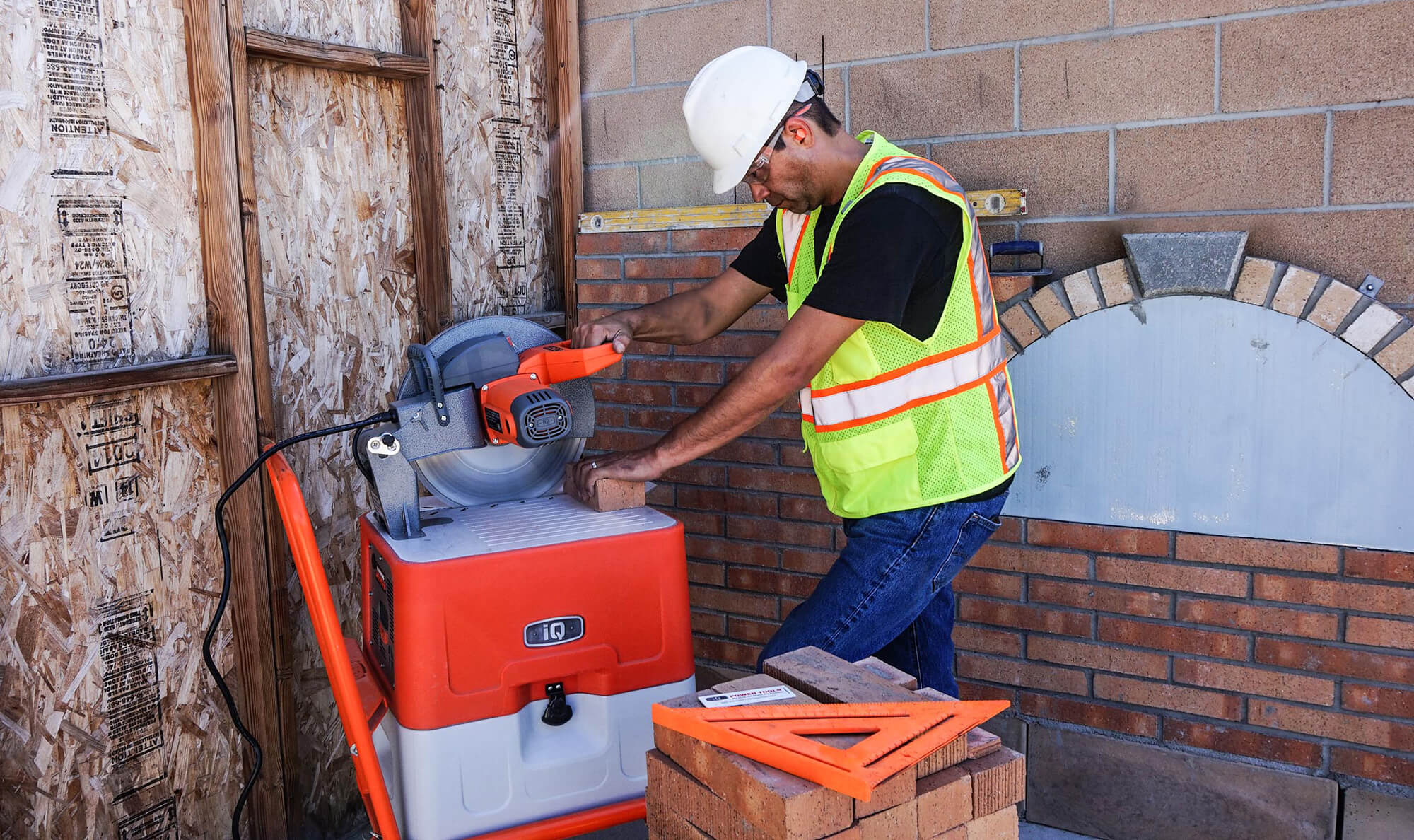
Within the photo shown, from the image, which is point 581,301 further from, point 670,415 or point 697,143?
point 697,143

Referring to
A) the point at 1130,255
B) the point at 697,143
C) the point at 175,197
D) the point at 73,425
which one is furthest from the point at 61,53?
the point at 1130,255

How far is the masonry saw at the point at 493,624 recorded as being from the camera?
2.37m

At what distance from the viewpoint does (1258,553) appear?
3055 mm

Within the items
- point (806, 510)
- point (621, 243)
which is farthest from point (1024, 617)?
point (621, 243)

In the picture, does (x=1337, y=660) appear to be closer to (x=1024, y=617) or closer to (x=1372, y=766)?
(x=1372, y=766)

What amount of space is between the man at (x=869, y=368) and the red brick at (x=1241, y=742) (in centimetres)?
106

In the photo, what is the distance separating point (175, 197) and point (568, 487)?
4.20 ft

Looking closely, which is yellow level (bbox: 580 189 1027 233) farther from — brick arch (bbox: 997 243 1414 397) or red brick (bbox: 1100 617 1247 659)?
red brick (bbox: 1100 617 1247 659)

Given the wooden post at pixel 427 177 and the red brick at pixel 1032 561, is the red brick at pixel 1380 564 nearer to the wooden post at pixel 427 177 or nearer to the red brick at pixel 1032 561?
the red brick at pixel 1032 561

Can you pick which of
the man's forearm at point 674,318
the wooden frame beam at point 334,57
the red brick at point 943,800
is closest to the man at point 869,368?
the man's forearm at point 674,318

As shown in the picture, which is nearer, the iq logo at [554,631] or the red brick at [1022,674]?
the iq logo at [554,631]

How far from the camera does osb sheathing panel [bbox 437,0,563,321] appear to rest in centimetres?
371

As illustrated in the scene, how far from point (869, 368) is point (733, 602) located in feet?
5.27

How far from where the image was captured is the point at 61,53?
262cm
